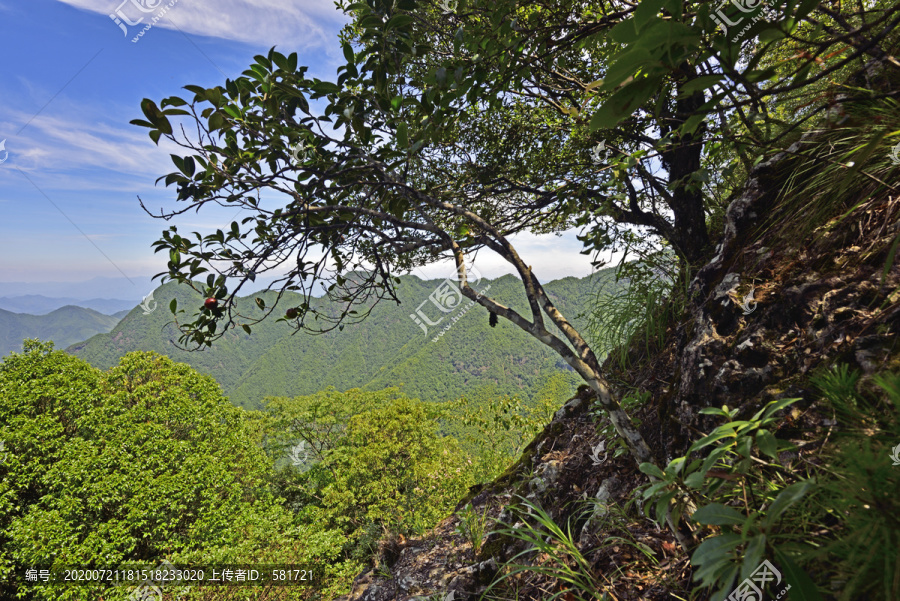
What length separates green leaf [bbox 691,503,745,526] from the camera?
697mm

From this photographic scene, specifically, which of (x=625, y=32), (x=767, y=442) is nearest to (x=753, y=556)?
(x=767, y=442)

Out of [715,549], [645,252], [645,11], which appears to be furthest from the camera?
[645,252]

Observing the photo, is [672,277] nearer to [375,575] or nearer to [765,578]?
[765,578]

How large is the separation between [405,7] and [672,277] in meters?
2.81

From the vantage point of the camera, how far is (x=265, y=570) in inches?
357

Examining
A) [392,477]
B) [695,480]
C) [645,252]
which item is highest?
[645,252]

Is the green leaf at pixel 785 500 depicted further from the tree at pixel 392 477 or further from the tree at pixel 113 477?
the tree at pixel 392 477

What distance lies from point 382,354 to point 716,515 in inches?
4149

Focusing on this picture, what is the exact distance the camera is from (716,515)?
72cm

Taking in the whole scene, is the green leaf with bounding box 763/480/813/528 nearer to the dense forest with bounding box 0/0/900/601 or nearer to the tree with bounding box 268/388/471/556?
the dense forest with bounding box 0/0/900/601

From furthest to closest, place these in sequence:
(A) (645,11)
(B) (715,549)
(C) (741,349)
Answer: (C) (741,349), (B) (715,549), (A) (645,11)

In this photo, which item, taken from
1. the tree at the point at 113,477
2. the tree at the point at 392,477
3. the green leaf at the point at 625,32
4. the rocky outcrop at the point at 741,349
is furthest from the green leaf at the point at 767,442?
the tree at the point at 392,477

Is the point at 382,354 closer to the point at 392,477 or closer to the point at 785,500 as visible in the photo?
the point at 392,477

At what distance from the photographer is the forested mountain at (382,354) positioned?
224ft
